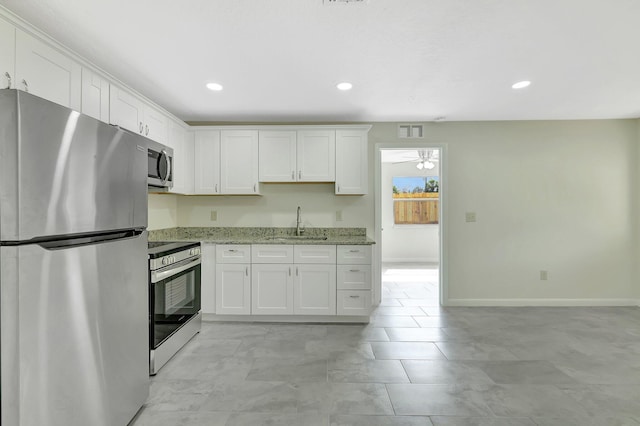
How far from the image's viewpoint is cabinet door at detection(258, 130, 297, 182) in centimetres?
379

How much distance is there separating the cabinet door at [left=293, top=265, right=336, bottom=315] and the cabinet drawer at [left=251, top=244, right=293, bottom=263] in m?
0.16

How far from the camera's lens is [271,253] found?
344cm

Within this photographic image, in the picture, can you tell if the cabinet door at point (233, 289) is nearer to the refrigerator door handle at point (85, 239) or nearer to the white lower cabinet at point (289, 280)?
the white lower cabinet at point (289, 280)

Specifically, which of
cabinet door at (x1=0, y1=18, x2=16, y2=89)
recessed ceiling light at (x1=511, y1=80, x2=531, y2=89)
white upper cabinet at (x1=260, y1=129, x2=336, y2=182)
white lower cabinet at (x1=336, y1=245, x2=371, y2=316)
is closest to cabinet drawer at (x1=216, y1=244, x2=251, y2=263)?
white upper cabinet at (x1=260, y1=129, x2=336, y2=182)

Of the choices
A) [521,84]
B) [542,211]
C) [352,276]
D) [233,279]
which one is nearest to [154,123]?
[233,279]

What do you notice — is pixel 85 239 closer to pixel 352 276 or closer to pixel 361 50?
pixel 361 50

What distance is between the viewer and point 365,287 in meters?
3.40

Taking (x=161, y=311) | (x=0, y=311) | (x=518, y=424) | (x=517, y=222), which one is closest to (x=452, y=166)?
(x=517, y=222)

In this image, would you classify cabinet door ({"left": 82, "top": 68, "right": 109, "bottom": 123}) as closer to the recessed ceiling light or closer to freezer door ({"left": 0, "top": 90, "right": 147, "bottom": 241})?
freezer door ({"left": 0, "top": 90, "right": 147, "bottom": 241})

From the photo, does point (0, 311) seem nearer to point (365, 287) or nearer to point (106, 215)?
point (106, 215)

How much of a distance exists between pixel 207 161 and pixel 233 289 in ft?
5.22

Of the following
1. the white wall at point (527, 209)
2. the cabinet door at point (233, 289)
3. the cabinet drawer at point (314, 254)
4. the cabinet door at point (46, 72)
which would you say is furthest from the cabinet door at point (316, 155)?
the cabinet door at point (46, 72)

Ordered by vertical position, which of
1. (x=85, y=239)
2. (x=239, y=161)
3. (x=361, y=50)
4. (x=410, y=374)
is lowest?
(x=410, y=374)

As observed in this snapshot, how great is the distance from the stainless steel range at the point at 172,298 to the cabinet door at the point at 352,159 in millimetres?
1859
